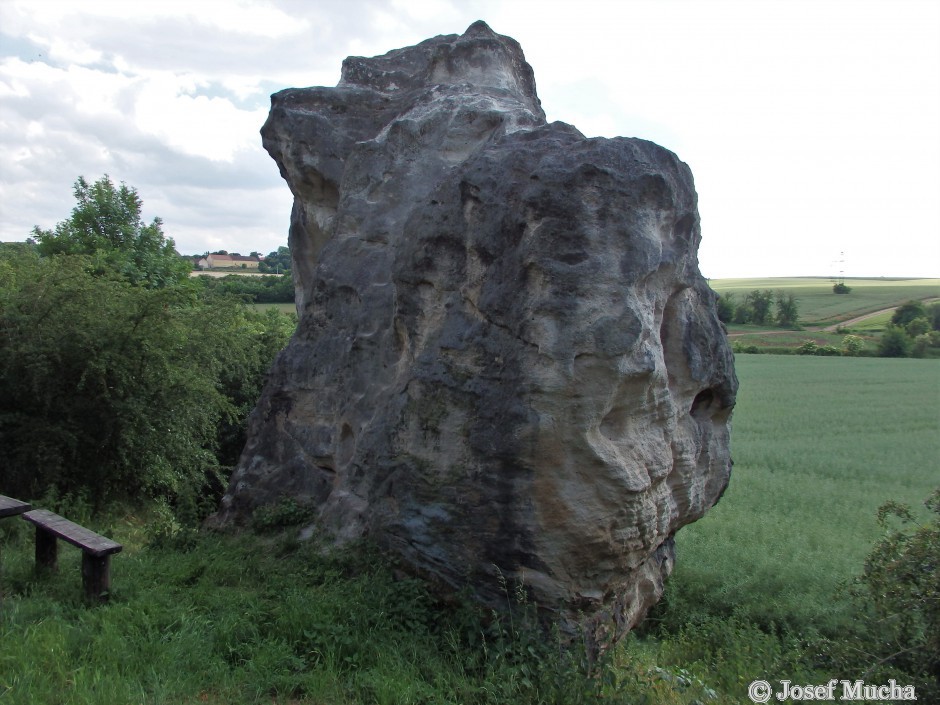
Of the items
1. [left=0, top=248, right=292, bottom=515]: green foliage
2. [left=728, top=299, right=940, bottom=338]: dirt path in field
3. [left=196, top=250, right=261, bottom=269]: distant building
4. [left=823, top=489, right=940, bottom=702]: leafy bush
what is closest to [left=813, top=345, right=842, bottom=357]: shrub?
[left=728, top=299, right=940, bottom=338]: dirt path in field

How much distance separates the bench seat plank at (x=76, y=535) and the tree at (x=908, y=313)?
152 ft

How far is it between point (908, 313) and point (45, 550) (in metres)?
48.6

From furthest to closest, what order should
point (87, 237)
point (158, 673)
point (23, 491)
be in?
point (87, 237) → point (23, 491) → point (158, 673)

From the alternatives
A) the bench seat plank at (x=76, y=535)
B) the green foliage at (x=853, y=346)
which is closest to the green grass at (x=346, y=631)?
the bench seat plank at (x=76, y=535)

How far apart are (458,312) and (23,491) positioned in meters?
6.06

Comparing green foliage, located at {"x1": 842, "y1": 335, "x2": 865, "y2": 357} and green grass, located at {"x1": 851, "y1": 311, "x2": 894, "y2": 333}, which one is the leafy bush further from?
green grass, located at {"x1": 851, "y1": 311, "x2": 894, "y2": 333}

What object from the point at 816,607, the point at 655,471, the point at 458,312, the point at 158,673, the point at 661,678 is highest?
the point at 458,312

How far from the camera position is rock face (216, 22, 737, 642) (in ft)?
18.3

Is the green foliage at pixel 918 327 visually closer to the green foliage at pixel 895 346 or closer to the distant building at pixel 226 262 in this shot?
the green foliage at pixel 895 346

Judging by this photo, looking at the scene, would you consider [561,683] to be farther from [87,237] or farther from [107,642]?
[87,237]

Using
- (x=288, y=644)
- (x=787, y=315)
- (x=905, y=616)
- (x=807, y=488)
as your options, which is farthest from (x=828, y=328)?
(x=288, y=644)

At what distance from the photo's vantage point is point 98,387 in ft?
29.7

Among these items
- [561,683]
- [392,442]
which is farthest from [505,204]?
[561,683]

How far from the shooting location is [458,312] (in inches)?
248
